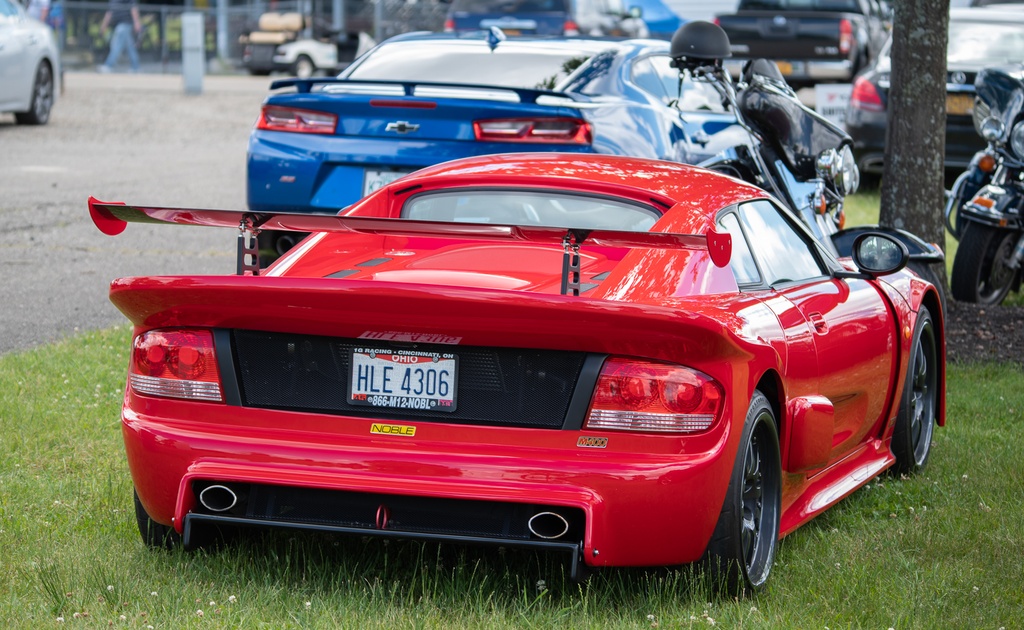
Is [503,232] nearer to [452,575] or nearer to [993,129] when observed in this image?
[452,575]

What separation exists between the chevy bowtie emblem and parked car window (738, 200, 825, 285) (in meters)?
3.14

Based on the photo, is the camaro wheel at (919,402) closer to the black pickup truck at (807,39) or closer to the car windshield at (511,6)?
the black pickup truck at (807,39)

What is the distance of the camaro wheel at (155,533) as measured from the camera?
14.4ft

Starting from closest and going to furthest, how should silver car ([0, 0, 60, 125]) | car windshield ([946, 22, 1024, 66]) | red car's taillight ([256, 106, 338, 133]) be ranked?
red car's taillight ([256, 106, 338, 133])
car windshield ([946, 22, 1024, 66])
silver car ([0, 0, 60, 125])

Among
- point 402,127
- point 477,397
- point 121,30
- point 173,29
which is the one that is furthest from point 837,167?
point 173,29

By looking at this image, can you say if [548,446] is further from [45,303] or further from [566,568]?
[45,303]

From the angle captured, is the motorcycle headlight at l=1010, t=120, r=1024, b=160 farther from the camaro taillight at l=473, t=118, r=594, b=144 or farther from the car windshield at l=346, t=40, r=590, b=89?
the camaro taillight at l=473, t=118, r=594, b=144

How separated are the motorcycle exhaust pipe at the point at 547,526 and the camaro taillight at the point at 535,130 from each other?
432 centimetres

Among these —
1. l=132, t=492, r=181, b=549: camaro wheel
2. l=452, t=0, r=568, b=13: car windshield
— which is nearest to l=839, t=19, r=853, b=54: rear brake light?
l=452, t=0, r=568, b=13: car windshield

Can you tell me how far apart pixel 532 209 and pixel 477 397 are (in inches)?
44.6

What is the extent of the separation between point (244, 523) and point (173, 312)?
0.59m

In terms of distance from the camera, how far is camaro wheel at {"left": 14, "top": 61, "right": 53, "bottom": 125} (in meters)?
18.1

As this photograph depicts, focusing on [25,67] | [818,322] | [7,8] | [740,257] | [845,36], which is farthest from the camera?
[845,36]

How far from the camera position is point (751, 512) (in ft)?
14.3
